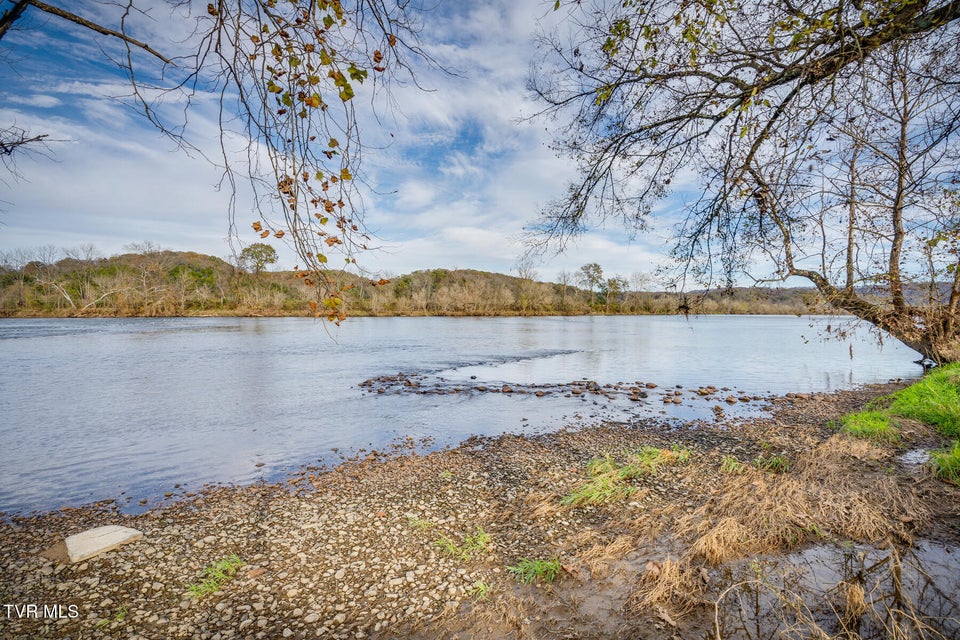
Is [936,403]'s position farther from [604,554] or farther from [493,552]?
[493,552]

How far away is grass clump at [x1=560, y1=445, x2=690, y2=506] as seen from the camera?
18.7ft

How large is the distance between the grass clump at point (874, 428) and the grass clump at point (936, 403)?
1.63 feet

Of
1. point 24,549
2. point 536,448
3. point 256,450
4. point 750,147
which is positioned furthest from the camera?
point 256,450

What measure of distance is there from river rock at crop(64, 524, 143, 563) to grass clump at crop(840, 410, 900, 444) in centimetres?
1120

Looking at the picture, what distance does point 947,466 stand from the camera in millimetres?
5273

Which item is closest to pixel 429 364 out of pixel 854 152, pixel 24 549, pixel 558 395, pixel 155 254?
pixel 558 395

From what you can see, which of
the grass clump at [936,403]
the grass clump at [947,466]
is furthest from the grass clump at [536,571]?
the grass clump at [936,403]

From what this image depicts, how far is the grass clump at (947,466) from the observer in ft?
16.9

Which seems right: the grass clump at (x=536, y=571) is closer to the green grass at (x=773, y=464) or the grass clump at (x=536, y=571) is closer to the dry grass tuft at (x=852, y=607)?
the dry grass tuft at (x=852, y=607)

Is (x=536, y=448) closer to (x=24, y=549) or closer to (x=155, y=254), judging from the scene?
(x=24, y=549)

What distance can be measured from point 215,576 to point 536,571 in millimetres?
3244

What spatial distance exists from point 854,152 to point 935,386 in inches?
330

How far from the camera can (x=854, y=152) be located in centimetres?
549

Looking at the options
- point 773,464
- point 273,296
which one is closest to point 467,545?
point 773,464
